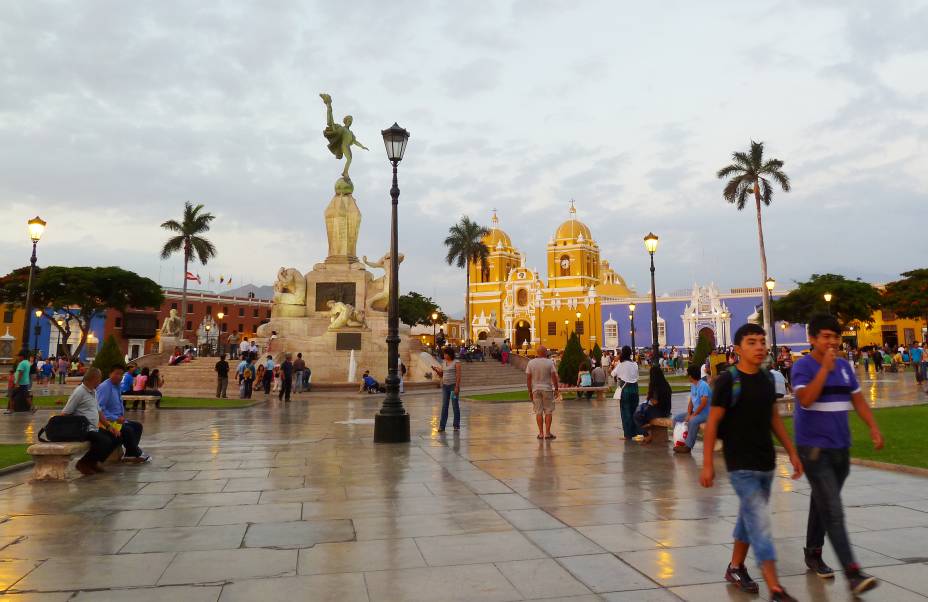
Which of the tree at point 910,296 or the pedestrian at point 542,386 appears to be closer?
the pedestrian at point 542,386

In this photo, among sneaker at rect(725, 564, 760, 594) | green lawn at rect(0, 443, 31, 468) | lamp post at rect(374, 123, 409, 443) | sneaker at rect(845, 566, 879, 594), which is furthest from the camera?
lamp post at rect(374, 123, 409, 443)

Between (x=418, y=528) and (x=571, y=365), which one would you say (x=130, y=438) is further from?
(x=571, y=365)

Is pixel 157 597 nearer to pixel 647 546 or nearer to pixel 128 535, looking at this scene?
pixel 128 535

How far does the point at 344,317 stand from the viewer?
2720cm

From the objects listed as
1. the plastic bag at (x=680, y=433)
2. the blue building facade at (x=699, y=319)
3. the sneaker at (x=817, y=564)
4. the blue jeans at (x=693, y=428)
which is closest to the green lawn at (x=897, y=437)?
the blue jeans at (x=693, y=428)

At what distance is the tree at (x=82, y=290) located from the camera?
47.2 meters

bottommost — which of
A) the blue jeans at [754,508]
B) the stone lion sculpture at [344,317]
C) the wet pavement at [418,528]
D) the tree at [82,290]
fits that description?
the wet pavement at [418,528]

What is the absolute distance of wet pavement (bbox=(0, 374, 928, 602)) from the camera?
12.3 feet

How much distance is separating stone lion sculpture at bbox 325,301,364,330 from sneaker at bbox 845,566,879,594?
24699 millimetres

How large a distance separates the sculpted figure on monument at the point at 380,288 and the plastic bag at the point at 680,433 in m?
20.8

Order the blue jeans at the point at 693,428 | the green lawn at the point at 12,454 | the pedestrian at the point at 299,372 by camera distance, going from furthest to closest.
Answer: the pedestrian at the point at 299,372 → the blue jeans at the point at 693,428 → the green lawn at the point at 12,454

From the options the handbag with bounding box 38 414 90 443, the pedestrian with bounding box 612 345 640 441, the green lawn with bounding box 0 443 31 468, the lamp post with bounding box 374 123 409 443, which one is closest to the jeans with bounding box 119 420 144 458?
the handbag with bounding box 38 414 90 443

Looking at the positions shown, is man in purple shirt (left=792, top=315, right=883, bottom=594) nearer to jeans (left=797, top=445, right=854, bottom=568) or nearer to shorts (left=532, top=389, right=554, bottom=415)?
jeans (left=797, top=445, right=854, bottom=568)

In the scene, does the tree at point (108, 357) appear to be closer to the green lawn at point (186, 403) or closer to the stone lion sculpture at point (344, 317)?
the green lawn at point (186, 403)
